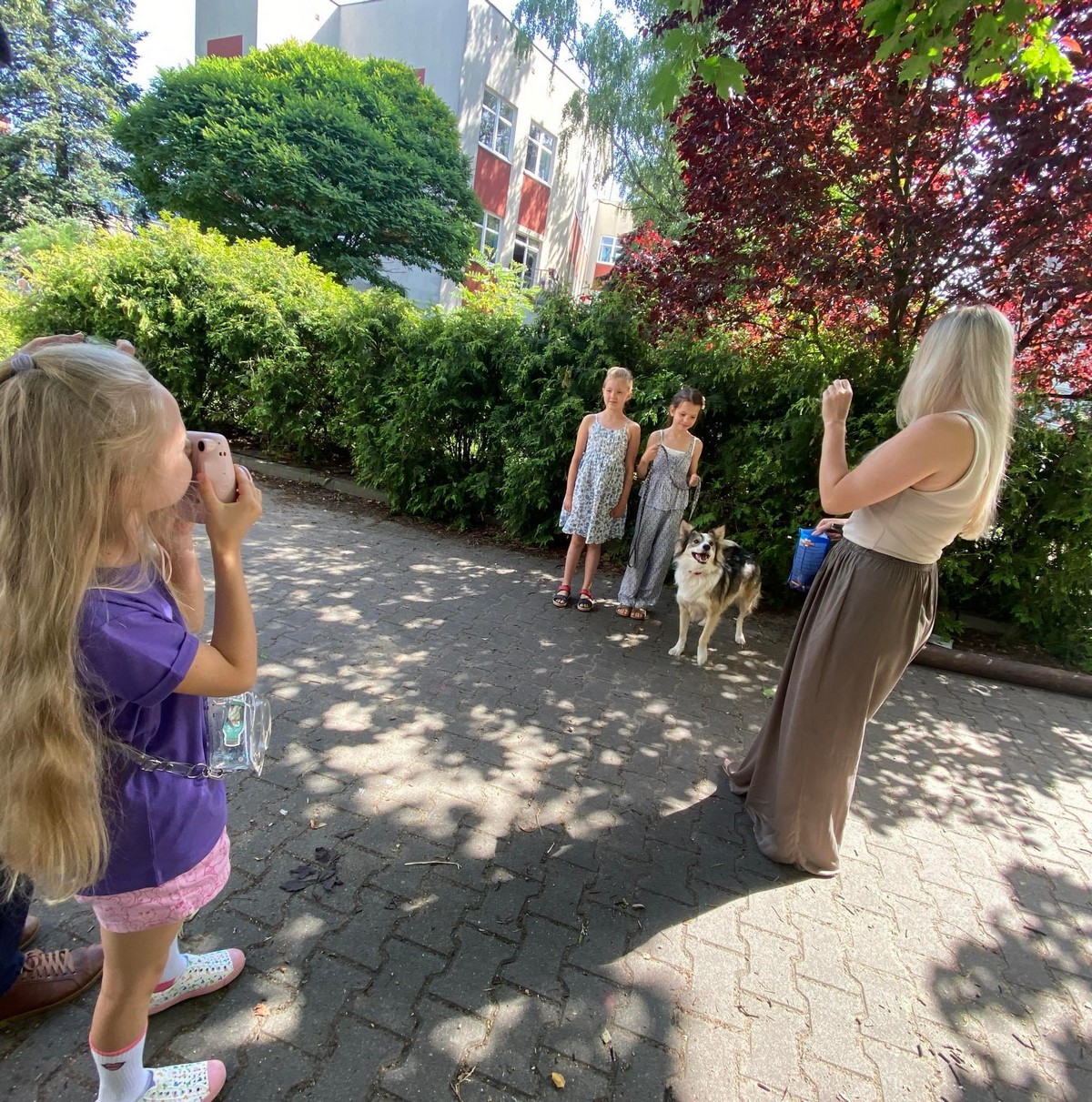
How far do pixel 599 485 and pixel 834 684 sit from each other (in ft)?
10.5

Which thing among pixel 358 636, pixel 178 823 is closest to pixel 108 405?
pixel 178 823

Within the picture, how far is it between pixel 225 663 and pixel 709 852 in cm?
244

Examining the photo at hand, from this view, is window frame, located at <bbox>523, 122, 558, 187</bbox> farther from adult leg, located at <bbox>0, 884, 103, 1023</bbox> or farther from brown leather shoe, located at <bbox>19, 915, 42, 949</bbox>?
adult leg, located at <bbox>0, 884, 103, 1023</bbox>

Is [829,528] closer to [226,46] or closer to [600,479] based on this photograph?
[600,479]

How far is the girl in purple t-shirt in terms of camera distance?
3.62 feet

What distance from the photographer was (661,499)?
540cm

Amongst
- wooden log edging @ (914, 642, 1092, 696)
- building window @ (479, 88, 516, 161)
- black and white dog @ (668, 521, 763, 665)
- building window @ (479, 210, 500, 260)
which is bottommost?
wooden log edging @ (914, 642, 1092, 696)

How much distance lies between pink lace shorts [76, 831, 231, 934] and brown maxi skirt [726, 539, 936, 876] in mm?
2306

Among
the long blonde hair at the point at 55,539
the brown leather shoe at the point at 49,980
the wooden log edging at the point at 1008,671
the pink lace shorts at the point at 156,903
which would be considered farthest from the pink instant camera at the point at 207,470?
the wooden log edging at the point at 1008,671

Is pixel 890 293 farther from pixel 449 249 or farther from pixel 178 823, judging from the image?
pixel 449 249

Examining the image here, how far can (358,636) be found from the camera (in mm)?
4578

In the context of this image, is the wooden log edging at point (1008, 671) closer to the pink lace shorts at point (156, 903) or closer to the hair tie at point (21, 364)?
the pink lace shorts at point (156, 903)

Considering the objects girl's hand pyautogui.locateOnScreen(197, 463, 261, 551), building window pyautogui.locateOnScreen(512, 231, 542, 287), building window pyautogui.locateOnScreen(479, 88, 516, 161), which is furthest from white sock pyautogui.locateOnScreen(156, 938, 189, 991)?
building window pyautogui.locateOnScreen(512, 231, 542, 287)

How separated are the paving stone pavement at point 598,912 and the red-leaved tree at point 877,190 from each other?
361 cm
